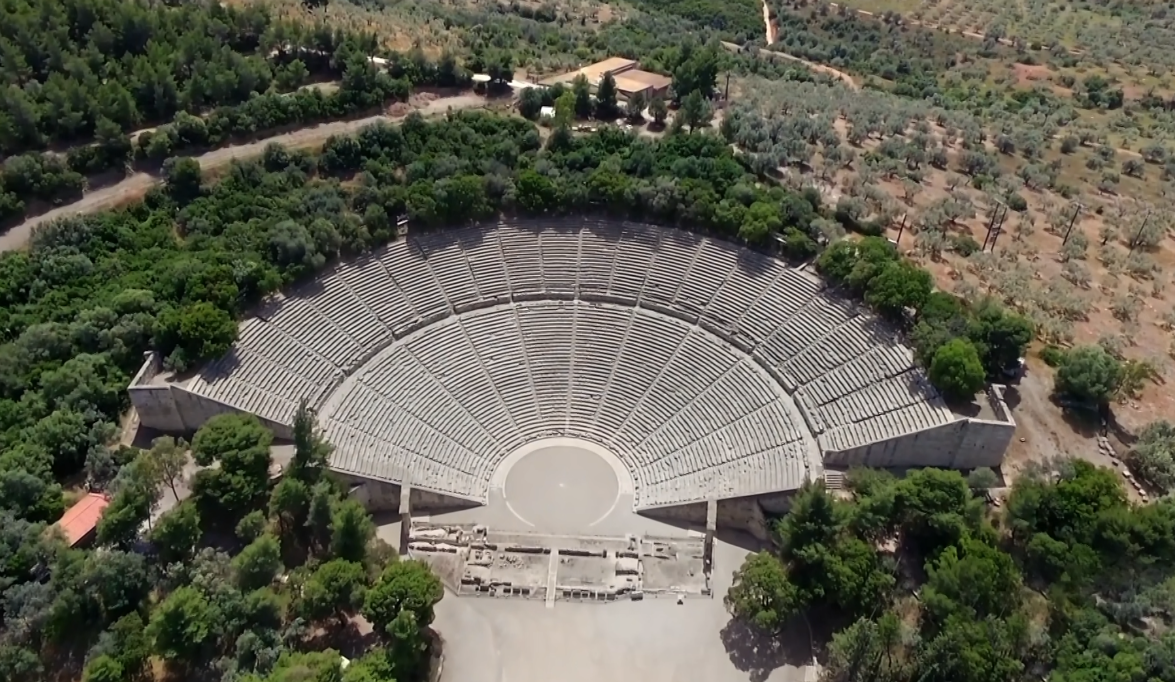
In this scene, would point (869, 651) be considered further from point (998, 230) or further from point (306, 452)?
point (998, 230)

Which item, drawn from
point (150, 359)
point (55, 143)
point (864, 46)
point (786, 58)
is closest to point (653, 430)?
point (150, 359)

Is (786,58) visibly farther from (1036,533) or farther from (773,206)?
(1036,533)

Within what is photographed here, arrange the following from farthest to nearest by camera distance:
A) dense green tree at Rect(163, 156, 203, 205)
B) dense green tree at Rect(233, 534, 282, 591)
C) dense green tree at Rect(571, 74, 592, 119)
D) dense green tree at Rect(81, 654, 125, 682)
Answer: dense green tree at Rect(571, 74, 592, 119), dense green tree at Rect(163, 156, 203, 205), dense green tree at Rect(233, 534, 282, 591), dense green tree at Rect(81, 654, 125, 682)

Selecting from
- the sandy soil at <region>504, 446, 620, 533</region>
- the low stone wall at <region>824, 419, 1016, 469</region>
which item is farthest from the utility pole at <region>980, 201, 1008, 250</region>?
the sandy soil at <region>504, 446, 620, 533</region>

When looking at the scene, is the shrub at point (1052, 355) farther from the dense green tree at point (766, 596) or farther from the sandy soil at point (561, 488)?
the sandy soil at point (561, 488)

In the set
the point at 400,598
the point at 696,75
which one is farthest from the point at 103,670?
the point at 696,75

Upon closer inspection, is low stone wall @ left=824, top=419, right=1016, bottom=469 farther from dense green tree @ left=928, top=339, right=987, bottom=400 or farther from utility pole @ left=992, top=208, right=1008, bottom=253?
utility pole @ left=992, top=208, right=1008, bottom=253

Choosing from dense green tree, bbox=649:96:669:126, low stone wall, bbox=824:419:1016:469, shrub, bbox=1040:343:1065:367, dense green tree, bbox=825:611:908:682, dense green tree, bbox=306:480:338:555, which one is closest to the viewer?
dense green tree, bbox=825:611:908:682
